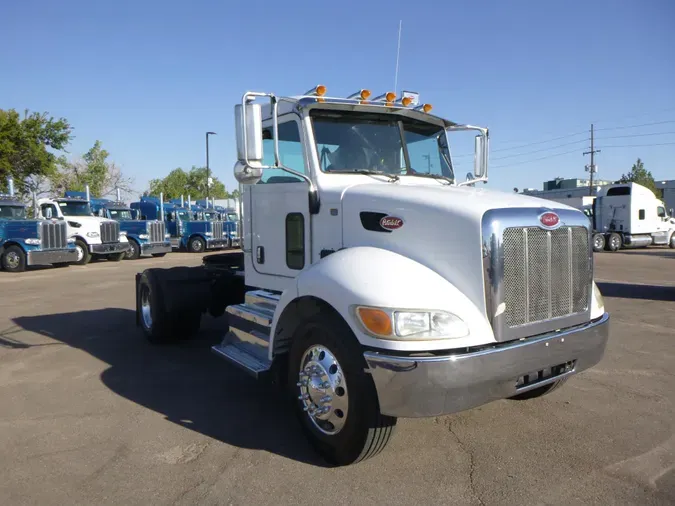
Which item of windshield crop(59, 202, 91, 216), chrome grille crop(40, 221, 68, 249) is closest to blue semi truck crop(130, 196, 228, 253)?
windshield crop(59, 202, 91, 216)

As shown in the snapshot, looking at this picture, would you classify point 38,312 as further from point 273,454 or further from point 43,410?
point 273,454

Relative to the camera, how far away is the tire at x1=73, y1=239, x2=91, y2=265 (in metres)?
19.8

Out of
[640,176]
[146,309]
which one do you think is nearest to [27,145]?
[146,309]

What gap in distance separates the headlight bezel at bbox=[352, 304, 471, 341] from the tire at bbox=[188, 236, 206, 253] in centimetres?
2556

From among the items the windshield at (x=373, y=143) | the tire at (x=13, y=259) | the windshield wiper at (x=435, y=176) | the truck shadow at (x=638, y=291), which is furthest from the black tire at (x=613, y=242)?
the tire at (x=13, y=259)

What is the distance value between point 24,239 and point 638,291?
18087mm

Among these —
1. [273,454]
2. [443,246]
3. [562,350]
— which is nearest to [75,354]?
[273,454]

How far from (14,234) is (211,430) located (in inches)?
661

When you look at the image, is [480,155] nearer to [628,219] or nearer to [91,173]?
[628,219]

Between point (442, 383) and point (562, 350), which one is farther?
point (562, 350)

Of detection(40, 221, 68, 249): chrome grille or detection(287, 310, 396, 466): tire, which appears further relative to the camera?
detection(40, 221, 68, 249): chrome grille

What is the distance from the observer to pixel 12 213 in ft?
60.2

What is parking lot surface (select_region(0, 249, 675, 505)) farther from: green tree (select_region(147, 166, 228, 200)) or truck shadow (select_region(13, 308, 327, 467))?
green tree (select_region(147, 166, 228, 200))

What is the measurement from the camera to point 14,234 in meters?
17.7
